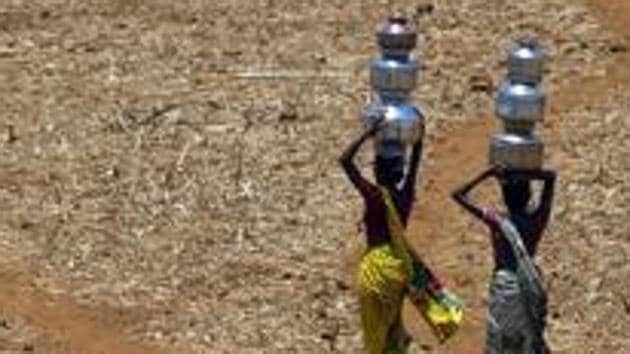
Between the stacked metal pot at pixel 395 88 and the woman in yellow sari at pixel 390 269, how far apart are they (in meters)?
0.12

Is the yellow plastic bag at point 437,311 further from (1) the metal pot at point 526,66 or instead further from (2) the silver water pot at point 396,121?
(1) the metal pot at point 526,66

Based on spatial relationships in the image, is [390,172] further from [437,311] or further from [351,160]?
[437,311]

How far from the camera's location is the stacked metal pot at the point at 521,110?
8.29m

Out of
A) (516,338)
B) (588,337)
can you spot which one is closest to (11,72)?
(588,337)

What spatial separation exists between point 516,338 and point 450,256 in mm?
4738

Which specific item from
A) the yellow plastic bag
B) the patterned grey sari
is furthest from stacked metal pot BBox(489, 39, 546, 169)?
the yellow plastic bag

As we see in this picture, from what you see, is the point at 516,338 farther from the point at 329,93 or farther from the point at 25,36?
the point at 25,36

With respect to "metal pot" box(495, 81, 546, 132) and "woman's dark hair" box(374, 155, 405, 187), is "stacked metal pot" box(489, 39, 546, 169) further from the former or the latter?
"woman's dark hair" box(374, 155, 405, 187)

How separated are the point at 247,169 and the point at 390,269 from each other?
237 inches

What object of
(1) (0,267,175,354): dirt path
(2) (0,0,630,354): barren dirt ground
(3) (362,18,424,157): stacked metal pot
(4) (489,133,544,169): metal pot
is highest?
(3) (362,18,424,157): stacked metal pot

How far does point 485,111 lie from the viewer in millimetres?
15820

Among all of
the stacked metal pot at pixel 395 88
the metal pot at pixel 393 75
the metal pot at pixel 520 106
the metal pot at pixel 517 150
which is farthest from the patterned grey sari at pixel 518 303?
the metal pot at pixel 393 75

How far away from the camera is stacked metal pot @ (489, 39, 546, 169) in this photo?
8.29 meters

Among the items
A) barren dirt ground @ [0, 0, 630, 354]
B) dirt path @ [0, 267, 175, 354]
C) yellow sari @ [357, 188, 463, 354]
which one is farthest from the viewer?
barren dirt ground @ [0, 0, 630, 354]
